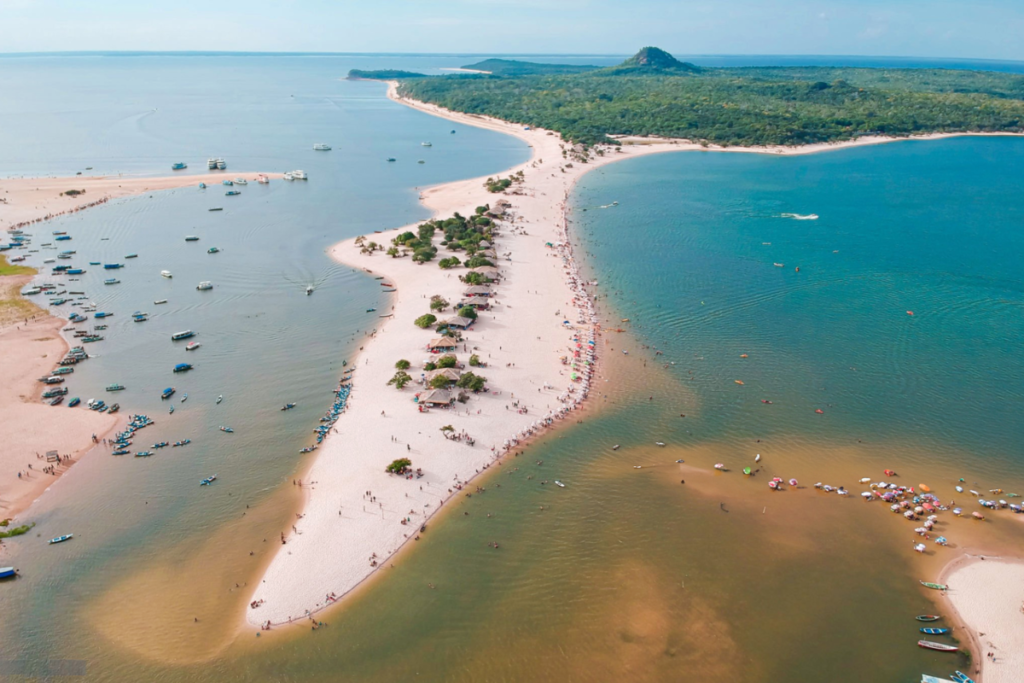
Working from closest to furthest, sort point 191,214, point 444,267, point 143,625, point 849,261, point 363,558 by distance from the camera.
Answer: point 143,625 → point 363,558 → point 444,267 → point 849,261 → point 191,214

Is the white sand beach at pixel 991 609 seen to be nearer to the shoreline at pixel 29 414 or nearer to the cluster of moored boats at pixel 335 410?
the cluster of moored boats at pixel 335 410

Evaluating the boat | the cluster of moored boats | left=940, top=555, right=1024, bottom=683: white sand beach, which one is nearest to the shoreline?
the cluster of moored boats

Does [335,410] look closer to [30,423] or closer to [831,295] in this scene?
[30,423]

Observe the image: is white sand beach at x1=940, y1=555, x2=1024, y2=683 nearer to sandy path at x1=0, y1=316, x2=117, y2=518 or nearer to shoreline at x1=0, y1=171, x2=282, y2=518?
shoreline at x1=0, y1=171, x2=282, y2=518

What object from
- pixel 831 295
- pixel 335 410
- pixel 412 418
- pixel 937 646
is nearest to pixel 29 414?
pixel 335 410

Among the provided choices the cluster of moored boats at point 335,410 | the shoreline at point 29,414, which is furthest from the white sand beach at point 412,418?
the shoreline at point 29,414

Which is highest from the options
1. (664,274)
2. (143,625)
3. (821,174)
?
(821,174)

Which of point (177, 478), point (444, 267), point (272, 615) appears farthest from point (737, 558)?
point (444, 267)

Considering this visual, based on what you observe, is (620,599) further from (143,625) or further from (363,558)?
(143,625)
